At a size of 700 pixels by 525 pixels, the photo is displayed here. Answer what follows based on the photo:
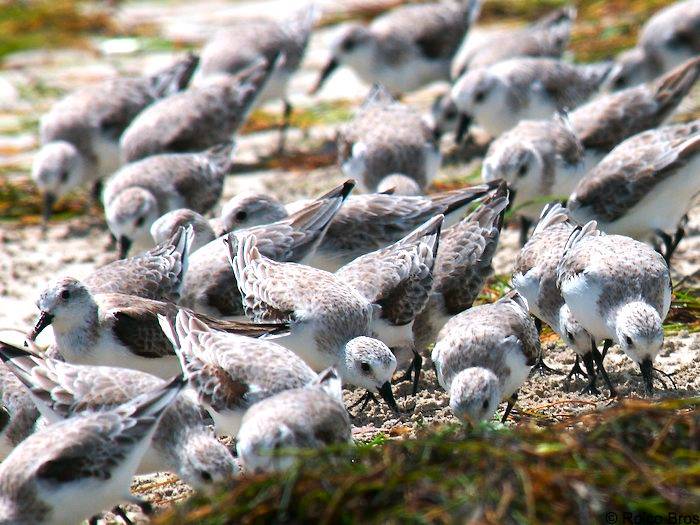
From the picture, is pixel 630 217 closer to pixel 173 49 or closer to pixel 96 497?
pixel 96 497

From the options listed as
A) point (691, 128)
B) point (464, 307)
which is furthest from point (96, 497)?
point (691, 128)

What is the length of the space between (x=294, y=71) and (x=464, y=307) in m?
5.75

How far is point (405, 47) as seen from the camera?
42.7ft

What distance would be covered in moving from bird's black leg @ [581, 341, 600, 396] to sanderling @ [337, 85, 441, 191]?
3335 mm

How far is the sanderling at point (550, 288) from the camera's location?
695 centimetres

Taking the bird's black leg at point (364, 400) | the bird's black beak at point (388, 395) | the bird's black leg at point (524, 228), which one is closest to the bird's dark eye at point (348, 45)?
the bird's black leg at point (524, 228)

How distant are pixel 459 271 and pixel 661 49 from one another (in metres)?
5.73

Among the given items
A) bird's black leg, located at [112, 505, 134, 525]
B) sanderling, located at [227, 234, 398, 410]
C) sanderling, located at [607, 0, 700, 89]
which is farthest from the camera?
sanderling, located at [607, 0, 700, 89]

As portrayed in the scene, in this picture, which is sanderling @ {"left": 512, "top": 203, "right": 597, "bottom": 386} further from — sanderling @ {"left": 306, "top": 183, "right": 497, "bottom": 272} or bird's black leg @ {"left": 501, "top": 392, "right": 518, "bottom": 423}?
sanderling @ {"left": 306, "top": 183, "right": 497, "bottom": 272}

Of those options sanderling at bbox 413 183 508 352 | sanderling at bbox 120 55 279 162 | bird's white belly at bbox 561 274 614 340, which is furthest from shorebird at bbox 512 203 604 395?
sanderling at bbox 120 55 279 162

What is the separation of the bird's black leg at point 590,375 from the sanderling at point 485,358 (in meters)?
0.33

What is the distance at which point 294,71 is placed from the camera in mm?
12766

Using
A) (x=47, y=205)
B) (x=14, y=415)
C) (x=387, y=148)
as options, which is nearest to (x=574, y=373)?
(x=14, y=415)

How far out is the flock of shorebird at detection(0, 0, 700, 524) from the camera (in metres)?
5.68
